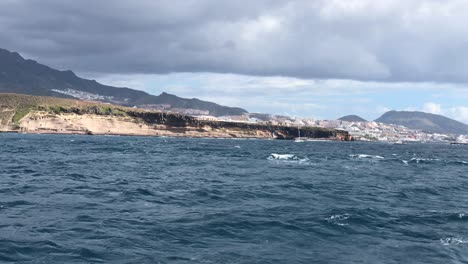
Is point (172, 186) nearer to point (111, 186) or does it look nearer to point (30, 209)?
point (111, 186)

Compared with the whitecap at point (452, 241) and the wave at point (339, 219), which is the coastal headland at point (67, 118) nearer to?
the wave at point (339, 219)

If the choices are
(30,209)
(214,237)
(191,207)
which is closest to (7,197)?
(30,209)

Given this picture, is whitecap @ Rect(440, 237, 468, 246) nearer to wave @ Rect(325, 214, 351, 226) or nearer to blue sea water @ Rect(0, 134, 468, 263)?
blue sea water @ Rect(0, 134, 468, 263)

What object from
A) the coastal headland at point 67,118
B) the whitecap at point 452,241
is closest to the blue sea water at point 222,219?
the whitecap at point 452,241

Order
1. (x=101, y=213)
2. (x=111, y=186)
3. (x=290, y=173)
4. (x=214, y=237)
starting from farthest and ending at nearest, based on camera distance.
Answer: (x=290, y=173) < (x=111, y=186) < (x=101, y=213) < (x=214, y=237)

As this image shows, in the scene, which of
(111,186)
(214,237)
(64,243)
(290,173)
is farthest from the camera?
(290,173)

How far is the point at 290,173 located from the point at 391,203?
20.2m

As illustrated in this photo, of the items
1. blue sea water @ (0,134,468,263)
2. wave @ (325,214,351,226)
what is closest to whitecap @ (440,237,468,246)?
blue sea water @ (0,134,468,263)

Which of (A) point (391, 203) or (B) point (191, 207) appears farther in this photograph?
(A) point (391, 203)

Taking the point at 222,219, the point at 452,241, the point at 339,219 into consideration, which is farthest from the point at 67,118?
the point at 452,241

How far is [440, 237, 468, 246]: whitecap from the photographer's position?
80.8 ft

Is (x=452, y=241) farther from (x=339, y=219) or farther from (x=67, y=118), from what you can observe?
(x=67, y=118)

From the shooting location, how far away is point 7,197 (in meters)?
32.2

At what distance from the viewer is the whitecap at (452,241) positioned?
24.6 meters
